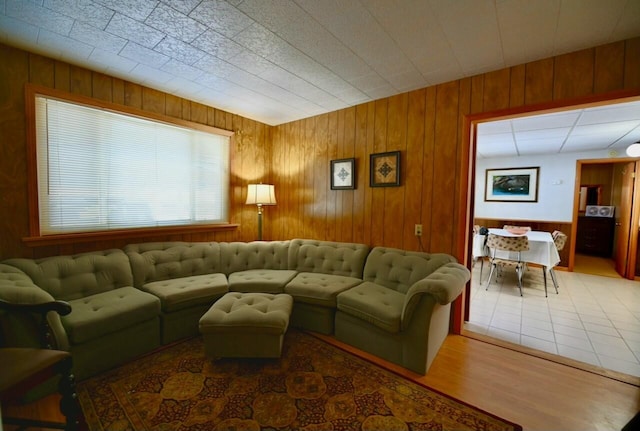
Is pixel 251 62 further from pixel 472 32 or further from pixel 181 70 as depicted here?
pixel 472 32

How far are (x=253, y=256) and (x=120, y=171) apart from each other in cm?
171

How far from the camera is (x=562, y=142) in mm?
4723

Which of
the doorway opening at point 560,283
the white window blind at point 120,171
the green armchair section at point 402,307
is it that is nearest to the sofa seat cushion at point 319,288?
the green armchair section at point 402,307

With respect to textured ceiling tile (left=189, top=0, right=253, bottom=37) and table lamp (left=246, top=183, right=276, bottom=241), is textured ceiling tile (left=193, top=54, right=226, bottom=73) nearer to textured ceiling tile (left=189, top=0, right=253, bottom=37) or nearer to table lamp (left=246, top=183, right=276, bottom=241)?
textured ceiling tile (left=189, top=0, right=253, bottom=37)

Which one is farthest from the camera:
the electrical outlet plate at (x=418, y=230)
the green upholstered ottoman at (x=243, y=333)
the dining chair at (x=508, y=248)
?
the dining chair at (x=508, y=248)

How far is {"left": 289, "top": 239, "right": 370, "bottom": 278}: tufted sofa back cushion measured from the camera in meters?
3.14

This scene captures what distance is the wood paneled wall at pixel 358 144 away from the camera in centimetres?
217

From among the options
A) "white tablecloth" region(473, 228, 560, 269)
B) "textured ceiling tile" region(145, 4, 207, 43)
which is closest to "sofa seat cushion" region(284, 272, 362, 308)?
"textured ceiling tile" region(145, 4, 207, 43)

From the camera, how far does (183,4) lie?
166 centimetres

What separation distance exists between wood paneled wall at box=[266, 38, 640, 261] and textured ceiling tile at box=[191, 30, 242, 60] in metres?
1.65

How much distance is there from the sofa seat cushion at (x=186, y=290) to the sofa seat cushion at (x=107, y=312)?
98 mm

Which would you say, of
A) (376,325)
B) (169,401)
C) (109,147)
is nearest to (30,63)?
(109,147)

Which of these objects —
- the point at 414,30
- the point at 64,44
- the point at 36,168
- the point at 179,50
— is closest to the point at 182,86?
the point at 179,50

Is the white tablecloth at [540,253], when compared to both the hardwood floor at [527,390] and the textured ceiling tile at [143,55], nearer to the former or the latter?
the hardwood floor at [527,390]
